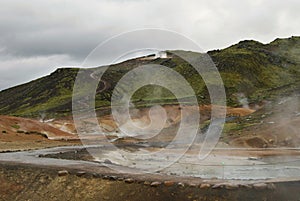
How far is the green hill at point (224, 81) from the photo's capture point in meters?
118

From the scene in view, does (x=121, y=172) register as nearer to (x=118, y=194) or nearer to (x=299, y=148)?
(x=118, y=194)

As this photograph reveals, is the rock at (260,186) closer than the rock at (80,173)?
Yes

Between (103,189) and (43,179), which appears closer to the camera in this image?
(103,189)

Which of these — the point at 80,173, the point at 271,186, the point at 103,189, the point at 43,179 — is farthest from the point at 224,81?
the point at 271,186

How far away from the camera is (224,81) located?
124688mm

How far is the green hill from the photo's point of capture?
11798cm

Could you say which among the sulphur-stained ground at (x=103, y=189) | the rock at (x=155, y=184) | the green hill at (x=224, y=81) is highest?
the green hill at (x=224, y=81)

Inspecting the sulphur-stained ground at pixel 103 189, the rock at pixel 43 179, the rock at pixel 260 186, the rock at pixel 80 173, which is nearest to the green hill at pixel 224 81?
the rock at pixel 80 173

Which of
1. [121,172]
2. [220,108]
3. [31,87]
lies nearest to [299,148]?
[121,172]

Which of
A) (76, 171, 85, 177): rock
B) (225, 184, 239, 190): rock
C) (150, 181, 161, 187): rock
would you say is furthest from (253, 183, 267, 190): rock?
(76, 171, 85, 177): rock

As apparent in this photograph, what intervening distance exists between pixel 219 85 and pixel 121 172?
320 feet

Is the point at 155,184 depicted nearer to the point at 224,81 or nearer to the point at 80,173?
the point at 80,173

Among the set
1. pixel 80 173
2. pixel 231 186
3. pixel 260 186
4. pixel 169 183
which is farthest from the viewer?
pixel 80 173

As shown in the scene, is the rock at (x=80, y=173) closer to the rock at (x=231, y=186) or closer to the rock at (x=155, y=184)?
the rock at (x=155, y=184)
